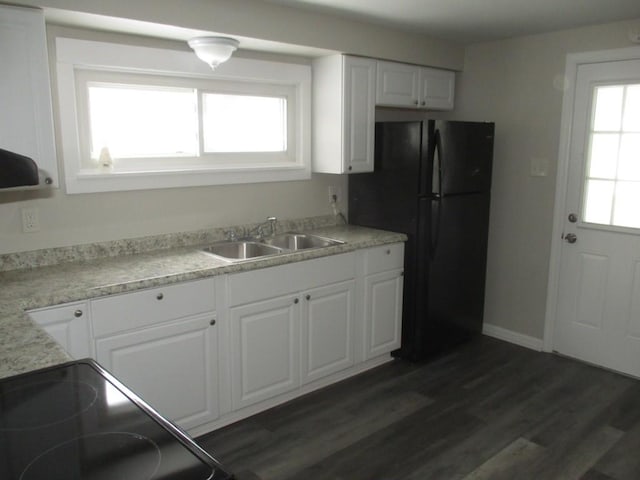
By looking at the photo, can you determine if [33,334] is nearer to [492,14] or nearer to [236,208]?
[236,208]

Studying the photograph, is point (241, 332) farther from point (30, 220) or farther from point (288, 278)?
point (30, 220)

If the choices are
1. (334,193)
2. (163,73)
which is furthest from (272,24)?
(334,193)

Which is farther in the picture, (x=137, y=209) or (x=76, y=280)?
(x=137, y=209)

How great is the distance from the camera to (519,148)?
3.79 metres

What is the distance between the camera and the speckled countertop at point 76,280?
1524 mm

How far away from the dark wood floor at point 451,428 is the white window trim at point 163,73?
139cm

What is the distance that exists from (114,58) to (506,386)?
293 cm

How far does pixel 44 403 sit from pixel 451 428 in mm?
2142

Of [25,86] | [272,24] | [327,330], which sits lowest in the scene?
[327,330]

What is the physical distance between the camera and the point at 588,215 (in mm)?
3523

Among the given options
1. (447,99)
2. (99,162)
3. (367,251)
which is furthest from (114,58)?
(447,99)

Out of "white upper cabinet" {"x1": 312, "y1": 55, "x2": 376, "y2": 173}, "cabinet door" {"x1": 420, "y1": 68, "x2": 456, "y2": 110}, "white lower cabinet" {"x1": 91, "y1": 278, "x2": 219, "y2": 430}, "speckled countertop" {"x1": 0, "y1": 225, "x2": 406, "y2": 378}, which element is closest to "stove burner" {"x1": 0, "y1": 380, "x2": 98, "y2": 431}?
"speckled countertop" {"x1": 0, "y1": 225, "x2": 406, "y2": 378}

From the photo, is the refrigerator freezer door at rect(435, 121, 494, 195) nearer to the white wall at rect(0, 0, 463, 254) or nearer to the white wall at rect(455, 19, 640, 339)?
the white wall at rect(455, 19, 640, 339)

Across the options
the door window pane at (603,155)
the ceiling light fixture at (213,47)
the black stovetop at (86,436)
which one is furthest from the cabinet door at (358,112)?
the black stovetop at (86,436)
